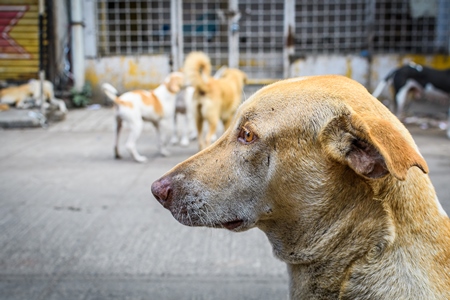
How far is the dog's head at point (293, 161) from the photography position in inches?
66.6

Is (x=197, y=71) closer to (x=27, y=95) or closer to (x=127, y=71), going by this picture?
(x=27, y=95)

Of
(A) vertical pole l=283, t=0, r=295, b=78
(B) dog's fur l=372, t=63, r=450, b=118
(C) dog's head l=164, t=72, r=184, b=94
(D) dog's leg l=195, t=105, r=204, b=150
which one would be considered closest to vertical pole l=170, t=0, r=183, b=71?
(A) vertical pole l=283, t=0, r=295, b=78

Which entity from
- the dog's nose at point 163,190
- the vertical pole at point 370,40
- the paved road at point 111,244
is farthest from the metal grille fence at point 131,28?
the dog's nose at point 163,190

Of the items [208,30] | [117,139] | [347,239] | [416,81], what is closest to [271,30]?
[208,30]

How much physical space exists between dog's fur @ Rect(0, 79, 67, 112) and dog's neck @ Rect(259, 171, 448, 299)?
10.2 meters

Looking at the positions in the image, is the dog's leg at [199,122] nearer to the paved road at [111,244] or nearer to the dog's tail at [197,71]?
the dog's tail at [197,71]

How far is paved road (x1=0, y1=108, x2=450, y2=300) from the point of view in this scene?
3615mm

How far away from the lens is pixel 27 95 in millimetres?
11539

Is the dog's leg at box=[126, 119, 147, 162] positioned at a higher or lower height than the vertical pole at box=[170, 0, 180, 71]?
lower

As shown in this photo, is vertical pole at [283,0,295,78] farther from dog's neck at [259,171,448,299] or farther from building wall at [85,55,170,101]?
dog's neck at [259,171,448,299]

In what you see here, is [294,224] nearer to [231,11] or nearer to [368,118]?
[368,118]

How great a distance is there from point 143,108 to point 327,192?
5922 millimetres

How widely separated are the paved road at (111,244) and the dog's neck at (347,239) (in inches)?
65.9

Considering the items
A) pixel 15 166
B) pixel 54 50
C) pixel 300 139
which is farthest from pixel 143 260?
pixel 54 50
